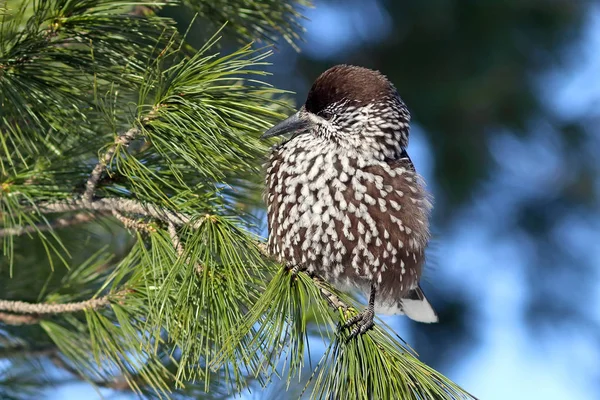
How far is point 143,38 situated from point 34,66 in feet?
0.90

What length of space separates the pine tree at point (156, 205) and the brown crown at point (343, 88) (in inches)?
14.7

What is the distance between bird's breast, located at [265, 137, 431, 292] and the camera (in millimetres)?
2264

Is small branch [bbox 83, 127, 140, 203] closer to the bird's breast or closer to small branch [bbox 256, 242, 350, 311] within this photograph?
small branch [bbox 256, 242, 350, 311]

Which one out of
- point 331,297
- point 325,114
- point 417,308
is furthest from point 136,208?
point 417,308

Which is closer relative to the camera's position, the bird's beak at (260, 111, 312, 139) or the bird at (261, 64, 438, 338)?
the bird's beak at (260, 111, 312, 139)

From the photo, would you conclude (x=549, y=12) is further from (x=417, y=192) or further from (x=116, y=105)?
(x=116, y=105)

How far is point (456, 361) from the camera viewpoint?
534 centimetres

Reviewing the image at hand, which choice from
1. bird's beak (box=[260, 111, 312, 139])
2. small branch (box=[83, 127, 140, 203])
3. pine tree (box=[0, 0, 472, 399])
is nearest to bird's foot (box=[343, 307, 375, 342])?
pine tree (box=[0, 0, 472, 399])

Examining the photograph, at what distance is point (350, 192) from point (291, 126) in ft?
0.82

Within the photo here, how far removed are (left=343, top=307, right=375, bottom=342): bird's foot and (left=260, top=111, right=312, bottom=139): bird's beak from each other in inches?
20.6

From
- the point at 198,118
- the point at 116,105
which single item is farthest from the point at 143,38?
the point at 198,118

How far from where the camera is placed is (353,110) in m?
2.54

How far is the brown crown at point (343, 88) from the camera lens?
250 cm

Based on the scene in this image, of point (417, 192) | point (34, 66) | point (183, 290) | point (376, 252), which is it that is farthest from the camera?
point (417, 192)
